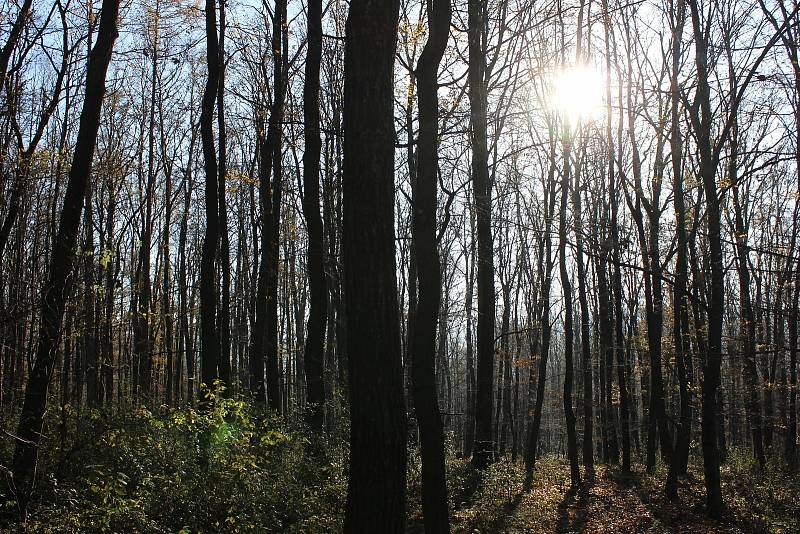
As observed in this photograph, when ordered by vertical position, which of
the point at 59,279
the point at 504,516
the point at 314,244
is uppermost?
the point at 314,244

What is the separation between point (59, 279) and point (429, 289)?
177 inches

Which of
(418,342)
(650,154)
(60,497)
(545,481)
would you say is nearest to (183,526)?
(60,497)

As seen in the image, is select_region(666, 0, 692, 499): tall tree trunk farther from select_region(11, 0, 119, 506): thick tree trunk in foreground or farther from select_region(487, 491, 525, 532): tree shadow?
select_region(11, 0, 119, 506): thick tree trunk in foreground

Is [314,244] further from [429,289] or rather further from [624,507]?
[624,507]

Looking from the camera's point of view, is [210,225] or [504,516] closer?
[504,516]

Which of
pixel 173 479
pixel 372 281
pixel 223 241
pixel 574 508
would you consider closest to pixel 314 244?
pixel 223 241

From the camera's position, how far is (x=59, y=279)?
24.2ft

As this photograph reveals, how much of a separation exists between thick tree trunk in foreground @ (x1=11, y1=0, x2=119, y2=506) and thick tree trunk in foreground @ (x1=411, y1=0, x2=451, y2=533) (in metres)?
4.20

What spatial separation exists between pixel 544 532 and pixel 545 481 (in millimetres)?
6182

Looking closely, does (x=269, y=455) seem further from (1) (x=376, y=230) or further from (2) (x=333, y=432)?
(1) (x=376, y=230)

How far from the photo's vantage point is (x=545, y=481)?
51.5 ft

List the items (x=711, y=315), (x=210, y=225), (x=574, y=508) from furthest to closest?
(x=210, y=225) → (x=574, y=508) → (x=711, y=315)

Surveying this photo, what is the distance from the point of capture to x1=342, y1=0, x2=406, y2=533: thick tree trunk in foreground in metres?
4.23

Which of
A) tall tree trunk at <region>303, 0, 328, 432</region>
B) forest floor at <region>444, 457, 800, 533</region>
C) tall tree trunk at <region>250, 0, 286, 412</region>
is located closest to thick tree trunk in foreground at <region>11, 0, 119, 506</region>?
tall tree trunk at <region>303, 0, 328, 432</region>
